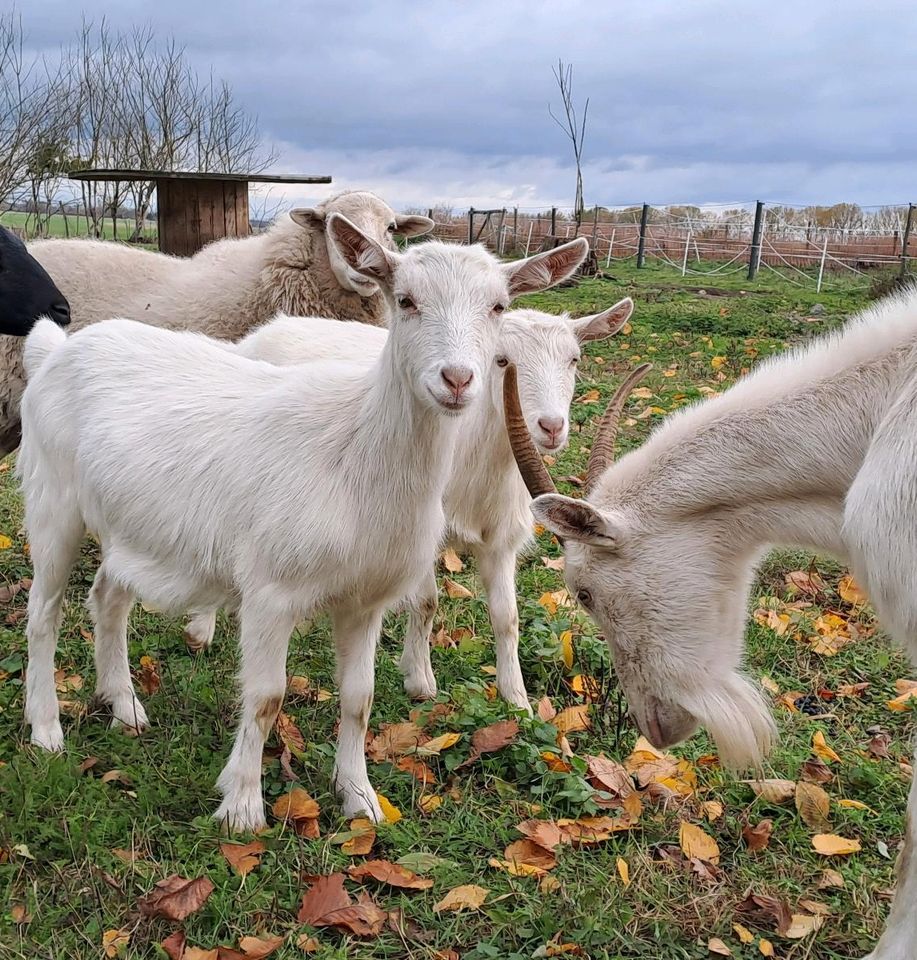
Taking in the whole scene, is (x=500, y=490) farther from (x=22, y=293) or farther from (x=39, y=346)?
(x=22, y=293)

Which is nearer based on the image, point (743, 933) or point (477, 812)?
point (743, 933)

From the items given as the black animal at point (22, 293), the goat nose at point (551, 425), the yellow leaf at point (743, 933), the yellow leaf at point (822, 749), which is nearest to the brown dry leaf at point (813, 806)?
the yellow leaf at point (822, 749)

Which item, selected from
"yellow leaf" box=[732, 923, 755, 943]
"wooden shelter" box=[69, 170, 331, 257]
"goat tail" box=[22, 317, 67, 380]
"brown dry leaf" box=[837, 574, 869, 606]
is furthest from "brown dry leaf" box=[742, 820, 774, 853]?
"wooden shelter" box=[69, 170, 331, 257]

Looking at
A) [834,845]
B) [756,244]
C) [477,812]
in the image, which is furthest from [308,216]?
[756,244]

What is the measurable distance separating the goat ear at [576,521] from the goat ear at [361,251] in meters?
0.92

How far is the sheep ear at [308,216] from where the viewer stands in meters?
6.01

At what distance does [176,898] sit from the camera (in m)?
2.57

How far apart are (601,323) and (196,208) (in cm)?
469

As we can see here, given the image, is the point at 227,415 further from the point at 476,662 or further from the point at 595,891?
the point at 595,891

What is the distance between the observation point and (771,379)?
288 cm

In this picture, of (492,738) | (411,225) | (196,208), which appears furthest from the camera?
(196,208)

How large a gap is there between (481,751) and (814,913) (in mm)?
1156

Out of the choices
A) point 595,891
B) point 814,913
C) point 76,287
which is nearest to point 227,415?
point 595,891

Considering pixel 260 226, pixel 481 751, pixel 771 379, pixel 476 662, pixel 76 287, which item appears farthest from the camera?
pixel 260 226
